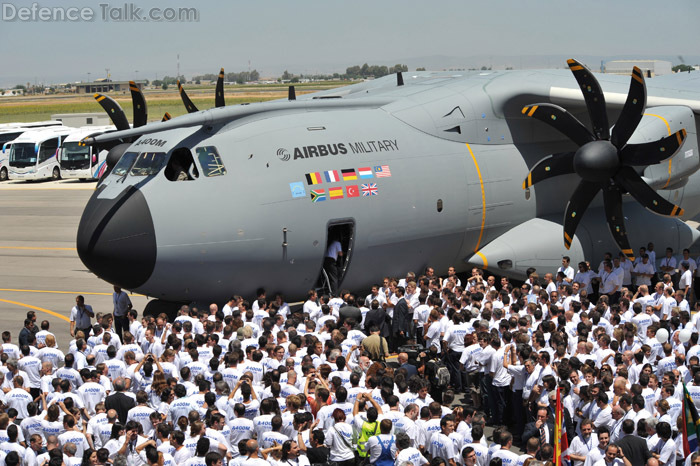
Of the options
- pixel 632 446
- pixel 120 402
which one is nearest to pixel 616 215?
pixel 632 446

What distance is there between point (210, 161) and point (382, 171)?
3601 mm

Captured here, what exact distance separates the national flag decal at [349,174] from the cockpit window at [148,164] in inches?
142

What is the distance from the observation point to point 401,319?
56.0 feet

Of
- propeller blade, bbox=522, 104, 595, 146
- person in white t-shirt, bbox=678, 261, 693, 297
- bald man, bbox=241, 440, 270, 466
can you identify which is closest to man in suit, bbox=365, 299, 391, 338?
propeller blade, bbox=522, 104, 595, 146

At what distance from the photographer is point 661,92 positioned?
70.3 ft

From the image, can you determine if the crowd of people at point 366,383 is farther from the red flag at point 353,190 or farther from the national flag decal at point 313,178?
the national flag decal at point 313,178

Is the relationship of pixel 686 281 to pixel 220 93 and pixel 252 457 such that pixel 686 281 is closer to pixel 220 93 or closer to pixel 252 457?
pixel 220 93

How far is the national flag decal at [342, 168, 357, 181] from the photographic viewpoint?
1788 cm

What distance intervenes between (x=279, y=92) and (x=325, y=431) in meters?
126

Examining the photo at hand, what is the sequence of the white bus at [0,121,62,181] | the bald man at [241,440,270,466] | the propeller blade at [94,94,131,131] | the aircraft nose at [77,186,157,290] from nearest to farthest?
the bald man at [241,440,270,466] → the aircraft nose at [77,186,157,290] → the propeller blade at [94,94,131,131] → the white bus at [0,121,62,181]

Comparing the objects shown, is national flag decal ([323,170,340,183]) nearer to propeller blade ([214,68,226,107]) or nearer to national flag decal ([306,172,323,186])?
national flag decal ([306,172,323,186])

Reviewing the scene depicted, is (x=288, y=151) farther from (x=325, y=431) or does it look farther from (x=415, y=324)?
(x=325, y=431)

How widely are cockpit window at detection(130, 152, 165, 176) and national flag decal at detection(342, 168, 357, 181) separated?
142 inches

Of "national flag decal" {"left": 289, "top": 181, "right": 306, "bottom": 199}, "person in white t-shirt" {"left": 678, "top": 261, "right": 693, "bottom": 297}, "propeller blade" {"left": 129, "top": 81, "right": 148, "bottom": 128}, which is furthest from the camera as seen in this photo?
"propeller blade" {"left": 129, "top": 81, "right": 148, "bottom": 128}
